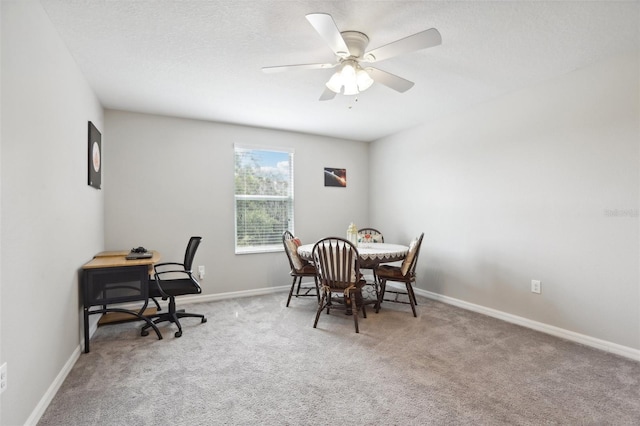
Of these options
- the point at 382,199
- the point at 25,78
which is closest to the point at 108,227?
the point at 25,78

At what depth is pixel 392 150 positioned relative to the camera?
5.02m

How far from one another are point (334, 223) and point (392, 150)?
1481mm

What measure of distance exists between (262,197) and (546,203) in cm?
339

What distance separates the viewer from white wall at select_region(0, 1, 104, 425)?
1.49m

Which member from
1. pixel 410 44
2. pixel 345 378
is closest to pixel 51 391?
pixel 345 378

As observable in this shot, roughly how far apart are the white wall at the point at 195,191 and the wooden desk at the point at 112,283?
3.58 feet

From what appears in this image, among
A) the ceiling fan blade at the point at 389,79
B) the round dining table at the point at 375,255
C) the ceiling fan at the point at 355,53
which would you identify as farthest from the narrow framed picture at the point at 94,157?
the ceiling fan blade at the point at 389,79

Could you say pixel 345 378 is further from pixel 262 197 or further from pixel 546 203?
pixel 262 197

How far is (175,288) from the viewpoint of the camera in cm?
310

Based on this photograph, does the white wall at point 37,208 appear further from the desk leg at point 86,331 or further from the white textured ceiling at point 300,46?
the white textured ceiling at point 300,46

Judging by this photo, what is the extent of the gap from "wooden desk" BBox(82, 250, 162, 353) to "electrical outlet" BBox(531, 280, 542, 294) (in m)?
3.58

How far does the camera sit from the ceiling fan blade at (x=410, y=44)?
72.0 inches

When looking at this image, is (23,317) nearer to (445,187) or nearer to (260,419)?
(260,419)

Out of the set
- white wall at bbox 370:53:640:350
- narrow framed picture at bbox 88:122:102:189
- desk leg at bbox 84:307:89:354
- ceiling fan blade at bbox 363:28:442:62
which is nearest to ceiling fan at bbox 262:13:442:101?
ceiling fan blade at bbox 363:28:442:62
